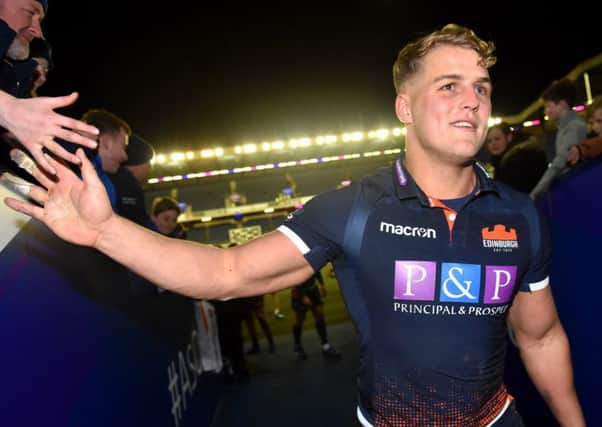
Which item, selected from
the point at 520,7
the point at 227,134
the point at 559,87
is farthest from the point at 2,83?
the point at 227,134

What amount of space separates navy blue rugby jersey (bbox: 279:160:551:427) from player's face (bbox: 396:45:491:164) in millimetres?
206

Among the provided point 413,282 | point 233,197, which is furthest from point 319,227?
point 233,197

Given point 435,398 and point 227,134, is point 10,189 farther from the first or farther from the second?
point 227,134

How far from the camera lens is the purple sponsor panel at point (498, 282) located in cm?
148

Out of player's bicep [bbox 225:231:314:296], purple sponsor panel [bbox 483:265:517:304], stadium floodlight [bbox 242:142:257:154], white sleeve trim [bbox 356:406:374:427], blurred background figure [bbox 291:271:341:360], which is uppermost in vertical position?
player's bicep [bbox 225:231:314:296]

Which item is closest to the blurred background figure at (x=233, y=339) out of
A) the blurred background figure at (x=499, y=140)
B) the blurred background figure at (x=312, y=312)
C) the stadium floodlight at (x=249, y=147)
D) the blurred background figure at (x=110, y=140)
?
the blurred background figure at (x=312, y=312)

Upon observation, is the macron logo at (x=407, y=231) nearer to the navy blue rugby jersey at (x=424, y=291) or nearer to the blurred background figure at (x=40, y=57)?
the navy blue rugby jersey at (x=424, y=291)

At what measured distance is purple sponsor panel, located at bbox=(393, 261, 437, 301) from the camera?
1464 millimetres

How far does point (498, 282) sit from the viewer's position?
1.49 metres

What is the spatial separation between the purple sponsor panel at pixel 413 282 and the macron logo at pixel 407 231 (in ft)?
0.35

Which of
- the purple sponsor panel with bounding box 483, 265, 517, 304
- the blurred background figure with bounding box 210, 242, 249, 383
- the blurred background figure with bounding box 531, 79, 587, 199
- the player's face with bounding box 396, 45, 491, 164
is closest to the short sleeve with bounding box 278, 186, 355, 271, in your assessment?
the player's face with bounding box 396, 45, 491, 164

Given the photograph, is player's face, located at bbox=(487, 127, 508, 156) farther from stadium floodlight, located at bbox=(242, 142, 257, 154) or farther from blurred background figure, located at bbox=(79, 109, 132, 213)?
stadium floodlight, located at bbox=(242, 142, 257, 154)

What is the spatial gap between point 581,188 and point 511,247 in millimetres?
1240

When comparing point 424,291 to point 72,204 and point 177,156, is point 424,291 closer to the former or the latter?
point 72,204
